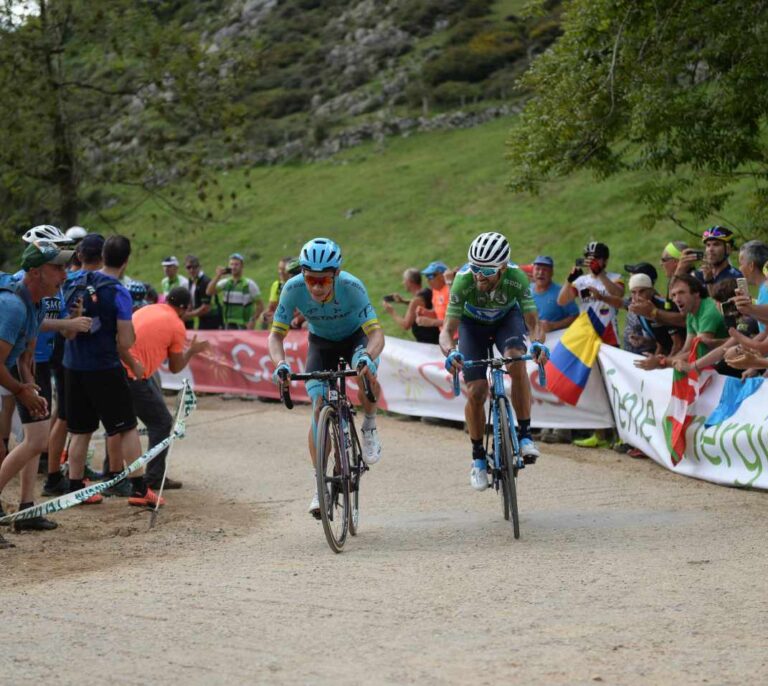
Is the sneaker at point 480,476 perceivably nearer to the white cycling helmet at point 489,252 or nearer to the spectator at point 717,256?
the white cycling helmet at point 489,252

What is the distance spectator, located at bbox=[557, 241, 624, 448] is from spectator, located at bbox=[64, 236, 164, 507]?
18.8 feet

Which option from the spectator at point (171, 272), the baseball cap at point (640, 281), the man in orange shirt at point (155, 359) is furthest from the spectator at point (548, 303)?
the spectator at point (171, 272)

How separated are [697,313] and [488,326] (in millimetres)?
2869

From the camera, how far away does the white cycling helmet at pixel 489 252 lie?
9.23 meters

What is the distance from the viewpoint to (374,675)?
527 centimetres

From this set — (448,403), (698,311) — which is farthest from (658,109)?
(448,403)

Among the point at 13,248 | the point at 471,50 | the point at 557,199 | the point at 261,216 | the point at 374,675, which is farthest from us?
the point at 471,50

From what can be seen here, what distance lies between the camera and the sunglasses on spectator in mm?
8748

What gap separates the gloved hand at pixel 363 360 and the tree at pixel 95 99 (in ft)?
59.3

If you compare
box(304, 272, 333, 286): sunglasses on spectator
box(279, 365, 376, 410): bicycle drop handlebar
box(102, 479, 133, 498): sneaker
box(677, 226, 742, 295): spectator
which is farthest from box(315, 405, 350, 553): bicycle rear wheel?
box(677, 226, 742, 295): spectator

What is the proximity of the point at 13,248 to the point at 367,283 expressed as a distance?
35.6ft

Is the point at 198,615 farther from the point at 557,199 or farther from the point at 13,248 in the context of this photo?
the point at 557,199

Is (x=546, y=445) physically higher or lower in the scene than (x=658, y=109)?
lower

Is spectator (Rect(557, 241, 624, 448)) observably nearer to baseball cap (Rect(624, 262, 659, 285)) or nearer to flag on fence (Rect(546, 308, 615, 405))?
flag on fence (Rect(546, 308, 615, 405))
